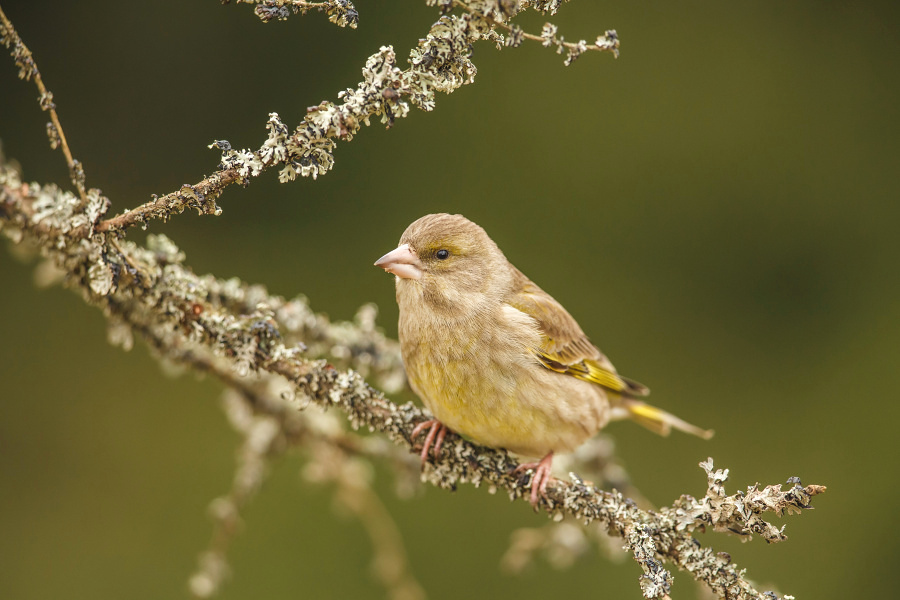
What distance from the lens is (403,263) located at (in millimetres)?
3217

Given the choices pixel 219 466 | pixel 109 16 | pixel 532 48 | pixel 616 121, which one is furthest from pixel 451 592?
pixel 109 16

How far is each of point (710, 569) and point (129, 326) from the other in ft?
6.99

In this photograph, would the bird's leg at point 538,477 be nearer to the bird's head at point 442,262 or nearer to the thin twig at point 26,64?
the bird's head at point 442,262

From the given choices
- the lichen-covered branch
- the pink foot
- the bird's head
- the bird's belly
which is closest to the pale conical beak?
the bird's head

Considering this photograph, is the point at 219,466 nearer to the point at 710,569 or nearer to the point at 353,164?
the point at 353,164

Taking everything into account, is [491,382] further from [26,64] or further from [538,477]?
[26,64]

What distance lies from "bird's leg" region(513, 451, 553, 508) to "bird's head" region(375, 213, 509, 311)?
0.70 m

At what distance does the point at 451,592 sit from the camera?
5.07m

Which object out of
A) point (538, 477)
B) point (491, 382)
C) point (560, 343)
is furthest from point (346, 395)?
point (560, 343)

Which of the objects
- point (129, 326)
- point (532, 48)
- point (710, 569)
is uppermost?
point (532, 48)

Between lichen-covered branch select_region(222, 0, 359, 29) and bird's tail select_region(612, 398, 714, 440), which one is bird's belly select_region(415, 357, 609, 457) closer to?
bird's tail select_region(612, 398, 714, 440)

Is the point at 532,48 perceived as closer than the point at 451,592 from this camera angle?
No

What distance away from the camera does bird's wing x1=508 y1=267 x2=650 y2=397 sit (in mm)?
3455

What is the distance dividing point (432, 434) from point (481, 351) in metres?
0.39
